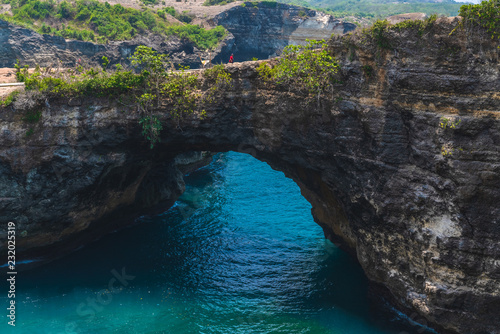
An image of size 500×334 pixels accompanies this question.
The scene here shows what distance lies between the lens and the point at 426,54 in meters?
14.6

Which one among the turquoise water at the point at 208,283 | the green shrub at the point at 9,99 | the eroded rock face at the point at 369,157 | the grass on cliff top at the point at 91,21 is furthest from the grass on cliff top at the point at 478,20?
the grass on cliff top at the point at 91,21

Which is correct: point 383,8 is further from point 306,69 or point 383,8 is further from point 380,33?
point 380,33

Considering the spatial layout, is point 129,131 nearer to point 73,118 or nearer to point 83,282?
point 73,118

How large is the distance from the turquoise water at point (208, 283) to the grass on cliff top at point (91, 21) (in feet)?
109

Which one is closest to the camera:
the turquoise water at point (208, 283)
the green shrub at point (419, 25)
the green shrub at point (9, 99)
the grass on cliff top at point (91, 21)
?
the green shrub at point (419, 25)

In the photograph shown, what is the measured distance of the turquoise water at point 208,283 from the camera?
1756cm

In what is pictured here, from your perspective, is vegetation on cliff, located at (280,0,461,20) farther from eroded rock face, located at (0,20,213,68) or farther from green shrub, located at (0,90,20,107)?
green shrub, located at (0,90,20,107)

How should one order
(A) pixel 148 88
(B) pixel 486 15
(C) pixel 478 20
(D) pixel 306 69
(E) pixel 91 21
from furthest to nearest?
(E) pixel 91 21 < (A) pixel 148 88 < (D) pixel 306 69 < (C) pixel 478 20 < (B) pixel 486 15

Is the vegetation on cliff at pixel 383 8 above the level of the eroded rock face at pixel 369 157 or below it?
above

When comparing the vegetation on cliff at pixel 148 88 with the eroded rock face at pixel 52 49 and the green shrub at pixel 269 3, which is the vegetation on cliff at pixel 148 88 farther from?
the green shrub at pixel 269 3

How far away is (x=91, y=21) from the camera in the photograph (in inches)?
2100

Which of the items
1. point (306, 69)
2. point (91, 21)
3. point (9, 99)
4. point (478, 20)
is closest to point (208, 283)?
point (306, 69)

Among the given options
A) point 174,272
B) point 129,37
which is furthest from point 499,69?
point 129,37

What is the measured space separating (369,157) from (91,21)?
4771 centimetres
